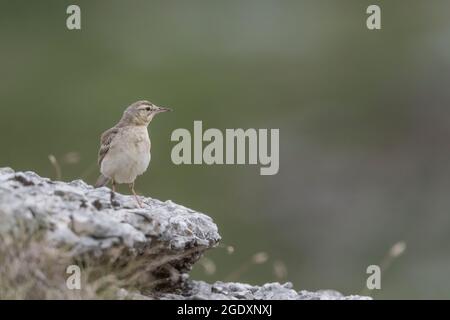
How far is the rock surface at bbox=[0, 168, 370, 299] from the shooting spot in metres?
13.1

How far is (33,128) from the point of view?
195 feet

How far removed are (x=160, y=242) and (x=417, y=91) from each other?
50.2m

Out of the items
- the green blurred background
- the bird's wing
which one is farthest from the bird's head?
the green blurred background

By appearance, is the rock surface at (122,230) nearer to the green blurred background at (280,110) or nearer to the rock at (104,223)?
the rock at (104,223)

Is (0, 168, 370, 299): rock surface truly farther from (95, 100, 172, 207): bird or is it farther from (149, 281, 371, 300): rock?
(95, 100, 172, 207): bird

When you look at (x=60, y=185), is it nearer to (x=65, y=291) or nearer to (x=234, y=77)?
(x=65, y=291)

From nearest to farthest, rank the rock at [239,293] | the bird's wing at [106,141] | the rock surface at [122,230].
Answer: the rock surface at [122,230] → the rock at [239,293] → the bird's wing at [106,141]

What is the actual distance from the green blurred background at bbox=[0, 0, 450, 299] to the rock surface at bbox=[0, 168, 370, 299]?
21797 millimetres

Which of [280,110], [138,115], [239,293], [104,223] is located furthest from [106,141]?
[280,110]

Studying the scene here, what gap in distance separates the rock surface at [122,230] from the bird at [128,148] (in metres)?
1.45

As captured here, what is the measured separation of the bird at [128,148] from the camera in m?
17.2

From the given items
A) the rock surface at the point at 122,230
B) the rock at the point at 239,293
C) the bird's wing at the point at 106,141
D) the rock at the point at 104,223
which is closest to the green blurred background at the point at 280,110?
the bird's wing at the point at 106,141

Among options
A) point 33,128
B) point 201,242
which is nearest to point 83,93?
point 33,128

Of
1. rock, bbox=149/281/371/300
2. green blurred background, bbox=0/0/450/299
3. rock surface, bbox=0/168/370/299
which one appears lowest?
rock, bbox=149/281/371/300
